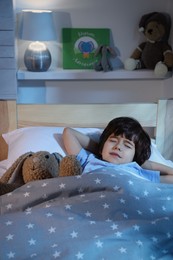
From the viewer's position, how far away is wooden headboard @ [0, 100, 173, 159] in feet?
5.53

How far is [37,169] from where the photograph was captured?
1222 mm

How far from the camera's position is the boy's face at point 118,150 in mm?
1384

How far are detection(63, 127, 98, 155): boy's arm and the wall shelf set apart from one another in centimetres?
48

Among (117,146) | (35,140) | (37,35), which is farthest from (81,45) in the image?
(117,146)

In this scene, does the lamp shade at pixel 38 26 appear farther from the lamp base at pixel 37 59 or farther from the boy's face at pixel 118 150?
the boy's face at pixel 118 150

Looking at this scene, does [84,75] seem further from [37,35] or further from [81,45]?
[37,35]

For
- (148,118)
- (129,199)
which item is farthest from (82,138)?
(129,199)

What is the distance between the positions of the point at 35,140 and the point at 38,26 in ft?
1.96

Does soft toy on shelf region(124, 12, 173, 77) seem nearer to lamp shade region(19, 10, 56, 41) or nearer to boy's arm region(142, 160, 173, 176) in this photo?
lamp shade region(19, 10, 56, 41)

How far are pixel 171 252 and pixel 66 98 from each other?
1.32 meters

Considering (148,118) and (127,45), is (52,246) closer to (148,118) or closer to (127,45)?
(148,118)

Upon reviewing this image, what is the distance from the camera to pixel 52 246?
2.91 feet

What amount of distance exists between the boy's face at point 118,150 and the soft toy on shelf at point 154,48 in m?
0.65

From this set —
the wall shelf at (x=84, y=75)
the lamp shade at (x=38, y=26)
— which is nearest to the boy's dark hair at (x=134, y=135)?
the wall shelf at (x=84, y=75)
